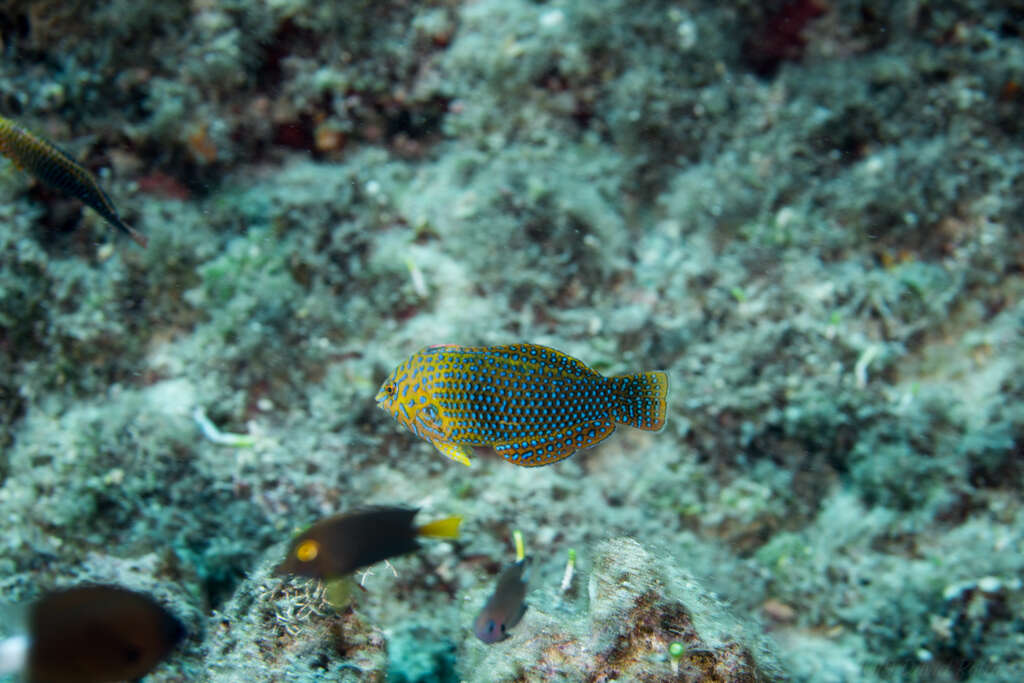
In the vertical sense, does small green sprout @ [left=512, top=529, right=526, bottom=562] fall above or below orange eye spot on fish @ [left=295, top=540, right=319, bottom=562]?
below

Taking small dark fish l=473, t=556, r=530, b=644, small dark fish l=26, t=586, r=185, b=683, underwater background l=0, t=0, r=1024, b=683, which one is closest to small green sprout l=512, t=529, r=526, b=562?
underwater background l=0, t=0, r=1024, b=683

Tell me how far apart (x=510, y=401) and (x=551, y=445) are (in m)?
0.28

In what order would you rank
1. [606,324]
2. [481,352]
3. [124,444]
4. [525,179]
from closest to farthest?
[481,352] < [124,444] < [606,324] < [525,179]

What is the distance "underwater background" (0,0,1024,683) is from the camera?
11.7 ft

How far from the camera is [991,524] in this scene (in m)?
3.74

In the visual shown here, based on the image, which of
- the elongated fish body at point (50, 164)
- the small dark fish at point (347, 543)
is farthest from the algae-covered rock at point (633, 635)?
the elongated fish body at point (50, 164)

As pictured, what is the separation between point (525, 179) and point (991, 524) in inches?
156

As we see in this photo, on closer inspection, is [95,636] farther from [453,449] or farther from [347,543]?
[453,449]

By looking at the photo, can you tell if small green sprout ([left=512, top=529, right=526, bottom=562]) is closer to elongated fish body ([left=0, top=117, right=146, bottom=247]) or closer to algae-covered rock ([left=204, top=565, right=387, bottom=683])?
algae-covered rock ([left=204, top=565, right=387, bottom=683])

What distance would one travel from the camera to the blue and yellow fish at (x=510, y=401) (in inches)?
87.9

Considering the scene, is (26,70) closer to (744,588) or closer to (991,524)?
(744,588)

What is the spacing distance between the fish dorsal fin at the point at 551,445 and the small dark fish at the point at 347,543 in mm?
647

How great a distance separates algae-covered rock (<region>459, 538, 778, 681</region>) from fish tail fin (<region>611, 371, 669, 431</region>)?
526mm

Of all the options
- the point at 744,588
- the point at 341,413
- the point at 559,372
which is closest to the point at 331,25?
the point at 341,413
